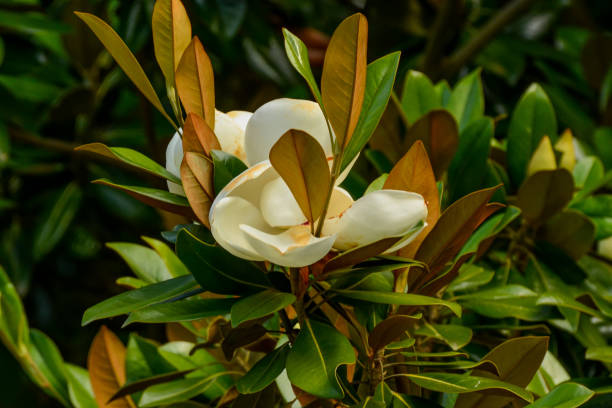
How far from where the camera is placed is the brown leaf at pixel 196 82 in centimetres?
48

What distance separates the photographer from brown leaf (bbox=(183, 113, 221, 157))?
47cm

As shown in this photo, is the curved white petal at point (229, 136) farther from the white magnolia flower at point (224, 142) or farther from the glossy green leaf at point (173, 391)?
the glossy green leaf at point (173, 391)

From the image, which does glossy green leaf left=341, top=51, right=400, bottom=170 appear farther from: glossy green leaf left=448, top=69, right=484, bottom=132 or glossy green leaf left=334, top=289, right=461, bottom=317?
glossy green leaf left=448, top=69, right=484, bottom=132

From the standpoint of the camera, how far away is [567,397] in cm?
49

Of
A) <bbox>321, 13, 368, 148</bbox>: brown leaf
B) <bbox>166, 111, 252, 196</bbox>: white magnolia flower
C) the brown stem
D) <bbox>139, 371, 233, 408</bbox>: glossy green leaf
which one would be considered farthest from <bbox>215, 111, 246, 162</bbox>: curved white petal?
the brown stem

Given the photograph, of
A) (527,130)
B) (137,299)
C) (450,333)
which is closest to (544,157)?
(527,130)

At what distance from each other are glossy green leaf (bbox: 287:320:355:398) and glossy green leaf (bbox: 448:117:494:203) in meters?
0.31

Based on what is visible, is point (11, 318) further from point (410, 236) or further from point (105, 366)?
point (410, 236)

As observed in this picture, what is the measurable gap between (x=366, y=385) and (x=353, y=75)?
24 cm

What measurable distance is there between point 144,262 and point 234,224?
29 centimetres

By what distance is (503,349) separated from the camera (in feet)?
1.77

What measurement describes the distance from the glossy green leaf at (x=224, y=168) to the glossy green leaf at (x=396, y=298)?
0.35 ft

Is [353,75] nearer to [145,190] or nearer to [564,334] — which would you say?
[145,190]

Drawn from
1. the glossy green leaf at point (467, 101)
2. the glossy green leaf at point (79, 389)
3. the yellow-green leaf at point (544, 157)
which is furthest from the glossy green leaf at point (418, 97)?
the glossy green leaf at point (79, 389)
